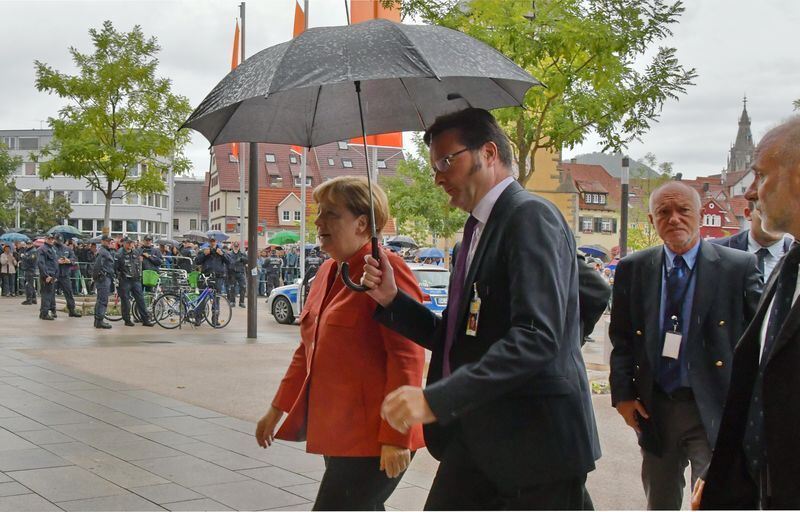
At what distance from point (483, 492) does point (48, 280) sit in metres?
18.8

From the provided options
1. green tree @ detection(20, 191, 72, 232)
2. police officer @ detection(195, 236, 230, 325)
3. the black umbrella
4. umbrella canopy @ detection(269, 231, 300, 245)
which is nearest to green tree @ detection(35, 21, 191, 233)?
police officer @ detection(195, 236, 230, 325)

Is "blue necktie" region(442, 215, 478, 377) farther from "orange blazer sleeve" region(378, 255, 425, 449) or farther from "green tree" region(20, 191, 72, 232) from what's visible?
"green tree" region(20, 191, 72, 232)

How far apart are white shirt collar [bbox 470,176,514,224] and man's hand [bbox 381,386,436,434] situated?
66 centimetres

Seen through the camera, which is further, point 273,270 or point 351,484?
point 273,270

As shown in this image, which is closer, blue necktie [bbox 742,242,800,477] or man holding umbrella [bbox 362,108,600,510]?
blue necktie [bbox 742,242,800,477]

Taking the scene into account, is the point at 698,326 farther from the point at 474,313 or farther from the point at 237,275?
the point at 237,275

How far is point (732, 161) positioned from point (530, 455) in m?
160

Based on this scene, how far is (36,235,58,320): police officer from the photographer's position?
2000 cm

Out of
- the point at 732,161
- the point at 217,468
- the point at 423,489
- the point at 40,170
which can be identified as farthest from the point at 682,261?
the point at 732,161

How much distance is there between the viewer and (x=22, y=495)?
17.4 ft

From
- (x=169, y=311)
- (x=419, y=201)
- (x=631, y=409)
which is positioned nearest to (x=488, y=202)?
(x=631, y=409)

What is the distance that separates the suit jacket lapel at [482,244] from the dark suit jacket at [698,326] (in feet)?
5.67

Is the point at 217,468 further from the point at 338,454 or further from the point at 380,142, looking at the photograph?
the point at 380,142

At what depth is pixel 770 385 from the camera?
2076 millimetres
